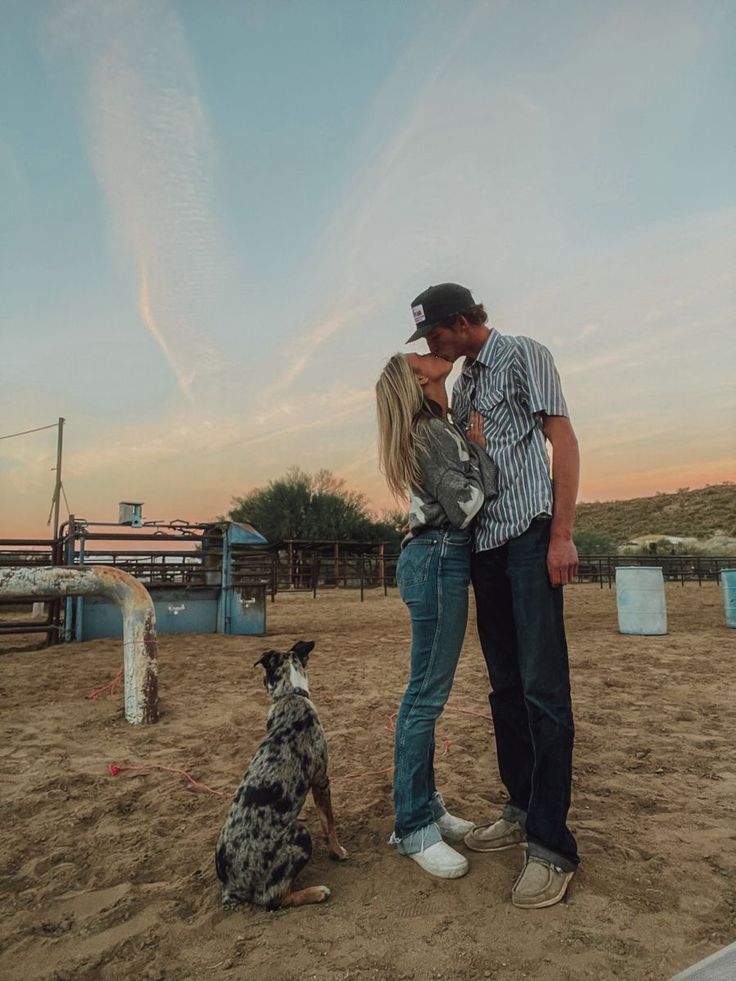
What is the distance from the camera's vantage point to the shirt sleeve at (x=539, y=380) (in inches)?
89.3

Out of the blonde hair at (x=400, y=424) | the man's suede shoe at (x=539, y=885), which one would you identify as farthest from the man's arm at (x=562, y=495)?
the man's suede shoe at (x=539, y=885)

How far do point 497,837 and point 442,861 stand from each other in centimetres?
31

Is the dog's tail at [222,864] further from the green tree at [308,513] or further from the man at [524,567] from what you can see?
the green tree at [308,513]

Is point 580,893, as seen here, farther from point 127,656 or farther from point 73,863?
point 127,656

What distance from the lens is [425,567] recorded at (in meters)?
2.32

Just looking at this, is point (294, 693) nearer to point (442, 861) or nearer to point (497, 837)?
point (442, 861)

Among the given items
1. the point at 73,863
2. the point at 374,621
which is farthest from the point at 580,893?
the point at 374,621

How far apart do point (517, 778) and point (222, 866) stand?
3.89 feet

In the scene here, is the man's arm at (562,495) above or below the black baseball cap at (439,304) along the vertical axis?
below

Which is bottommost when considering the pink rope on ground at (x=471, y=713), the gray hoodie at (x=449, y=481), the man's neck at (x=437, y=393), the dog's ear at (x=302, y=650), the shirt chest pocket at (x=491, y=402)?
the pink rope on ground at (x=471, y=713)

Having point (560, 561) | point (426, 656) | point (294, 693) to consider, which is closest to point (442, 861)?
point (426, 656)

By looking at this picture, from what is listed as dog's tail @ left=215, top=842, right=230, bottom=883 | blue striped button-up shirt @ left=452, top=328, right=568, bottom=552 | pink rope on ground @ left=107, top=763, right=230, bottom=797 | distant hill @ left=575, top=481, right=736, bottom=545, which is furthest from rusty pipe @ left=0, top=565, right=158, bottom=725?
distant hill @ left=575, top=481, right=736, bottom=545

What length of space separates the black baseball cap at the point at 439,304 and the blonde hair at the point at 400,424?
168mm

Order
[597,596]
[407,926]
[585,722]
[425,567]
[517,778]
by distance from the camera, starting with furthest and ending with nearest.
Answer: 1. [597,596]
2. [585,722]
3. [517,778]
4. [425,567]
5. [407,926]
